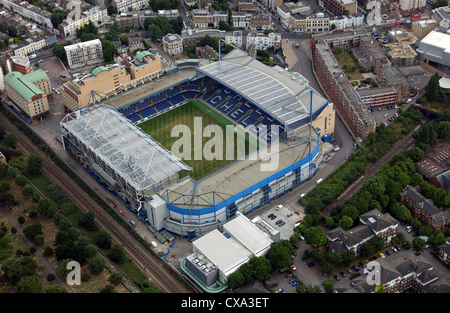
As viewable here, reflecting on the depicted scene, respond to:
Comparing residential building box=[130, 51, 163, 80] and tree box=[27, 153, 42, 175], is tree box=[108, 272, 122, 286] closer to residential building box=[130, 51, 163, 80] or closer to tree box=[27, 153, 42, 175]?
tree box=[27, 153, 42, 175]

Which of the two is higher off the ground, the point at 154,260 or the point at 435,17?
the point at 435,17

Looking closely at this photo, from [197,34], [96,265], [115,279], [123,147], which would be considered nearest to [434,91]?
[197,34]

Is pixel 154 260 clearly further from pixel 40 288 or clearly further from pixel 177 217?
pixel 40 288

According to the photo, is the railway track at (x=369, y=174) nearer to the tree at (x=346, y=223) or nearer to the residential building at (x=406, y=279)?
the tree at (x=346, y=223)

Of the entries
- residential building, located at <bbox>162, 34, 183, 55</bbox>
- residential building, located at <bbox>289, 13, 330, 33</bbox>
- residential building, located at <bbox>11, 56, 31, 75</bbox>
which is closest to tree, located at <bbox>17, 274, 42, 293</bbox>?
residential building, located at <bbox>11, 56, 31, 75</bbox>

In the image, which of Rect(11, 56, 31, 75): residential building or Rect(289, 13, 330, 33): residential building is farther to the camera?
Rect(289, 13, 330, 33): residential building

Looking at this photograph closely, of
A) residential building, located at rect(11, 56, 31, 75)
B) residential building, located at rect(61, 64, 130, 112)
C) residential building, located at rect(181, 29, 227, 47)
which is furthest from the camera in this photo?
residential building, located at rect(181, 29, 227, 47)

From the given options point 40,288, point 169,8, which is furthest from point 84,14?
point 40,288
